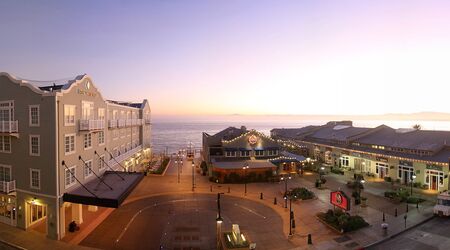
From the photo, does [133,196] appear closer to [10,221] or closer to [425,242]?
[10,221]

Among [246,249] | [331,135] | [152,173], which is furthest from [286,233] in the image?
[331,135]

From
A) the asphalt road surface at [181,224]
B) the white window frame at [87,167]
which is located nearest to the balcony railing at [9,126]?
the white window frame at [87,167]

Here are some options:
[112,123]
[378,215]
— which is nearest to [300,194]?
[378,215]

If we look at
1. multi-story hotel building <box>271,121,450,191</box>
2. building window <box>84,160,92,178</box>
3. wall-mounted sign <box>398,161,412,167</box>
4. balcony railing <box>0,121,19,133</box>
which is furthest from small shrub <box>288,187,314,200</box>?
balcony railing <box>0,121,19,133</box>

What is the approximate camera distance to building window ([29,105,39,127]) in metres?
26.7

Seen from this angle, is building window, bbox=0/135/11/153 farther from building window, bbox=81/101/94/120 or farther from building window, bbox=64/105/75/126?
building window, bbox=81/101/94/120

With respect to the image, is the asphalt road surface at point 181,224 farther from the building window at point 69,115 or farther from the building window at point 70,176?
the building window at point 69,115

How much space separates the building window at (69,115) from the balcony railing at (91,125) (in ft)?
3.68

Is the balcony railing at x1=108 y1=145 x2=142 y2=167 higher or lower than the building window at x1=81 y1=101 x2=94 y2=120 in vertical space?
lower

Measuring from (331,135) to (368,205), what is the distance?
1350 inches

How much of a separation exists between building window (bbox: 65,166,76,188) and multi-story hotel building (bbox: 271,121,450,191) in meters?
44.7

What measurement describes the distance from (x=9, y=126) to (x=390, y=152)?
52.5 m

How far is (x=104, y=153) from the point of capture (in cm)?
3691

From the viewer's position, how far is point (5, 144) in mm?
29312
